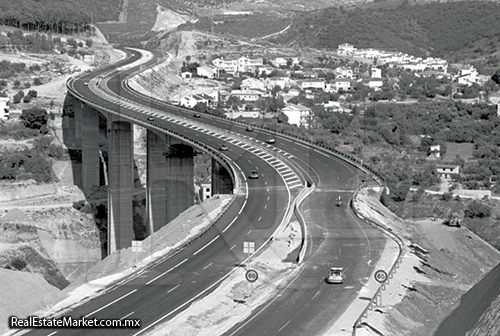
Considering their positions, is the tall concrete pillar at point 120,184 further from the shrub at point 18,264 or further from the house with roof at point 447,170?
the house with roof at point 447,170

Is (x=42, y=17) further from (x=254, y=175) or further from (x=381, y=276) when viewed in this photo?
(x=381, y=276)

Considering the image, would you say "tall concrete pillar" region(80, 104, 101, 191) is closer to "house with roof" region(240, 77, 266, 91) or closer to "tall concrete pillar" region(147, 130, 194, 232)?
"tall concrete pillar" region(147, 130, 194, 232)

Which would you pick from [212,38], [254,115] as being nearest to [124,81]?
[254,115]

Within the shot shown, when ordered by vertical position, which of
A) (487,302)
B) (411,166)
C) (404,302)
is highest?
(487,302)

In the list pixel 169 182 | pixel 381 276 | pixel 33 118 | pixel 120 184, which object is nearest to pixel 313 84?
pixel 33 118

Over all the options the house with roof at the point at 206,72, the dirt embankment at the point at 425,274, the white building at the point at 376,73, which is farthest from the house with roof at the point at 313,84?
the dirt embankment at the point at 425,274

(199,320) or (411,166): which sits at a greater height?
(199,320)

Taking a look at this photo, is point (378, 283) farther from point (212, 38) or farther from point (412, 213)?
point (212, 38)
